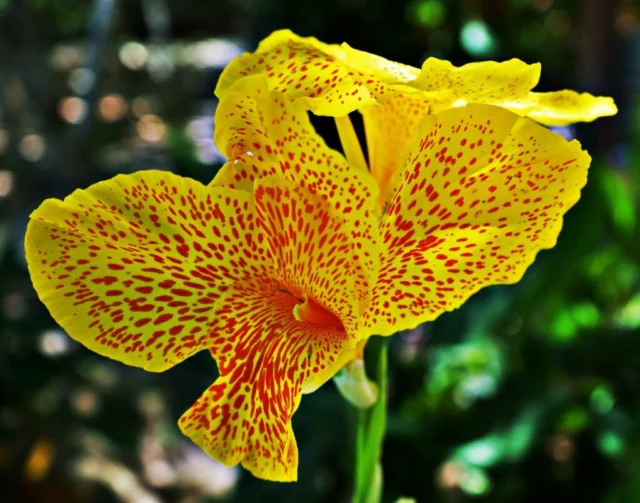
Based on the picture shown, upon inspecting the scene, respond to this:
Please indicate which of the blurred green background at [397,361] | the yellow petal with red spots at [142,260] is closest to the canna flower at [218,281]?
the yellow petal with red spots at [142,260]

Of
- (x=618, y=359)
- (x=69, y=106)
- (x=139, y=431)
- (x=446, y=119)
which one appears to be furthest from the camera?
(x=69, y=106)

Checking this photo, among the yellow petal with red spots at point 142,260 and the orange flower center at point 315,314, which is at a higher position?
the yellow petal with red spots at point 142,260

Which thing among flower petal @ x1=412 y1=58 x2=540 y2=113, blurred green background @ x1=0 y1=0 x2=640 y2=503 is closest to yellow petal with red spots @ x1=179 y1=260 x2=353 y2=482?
flower petal @ x1=412 y1=58 x2=540 y2=113

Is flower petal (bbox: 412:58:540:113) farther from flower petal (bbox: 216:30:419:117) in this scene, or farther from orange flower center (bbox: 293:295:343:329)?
orange flower center (bbox: 293:295:343:329)

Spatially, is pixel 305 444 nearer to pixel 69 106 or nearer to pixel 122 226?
pixel 122 226

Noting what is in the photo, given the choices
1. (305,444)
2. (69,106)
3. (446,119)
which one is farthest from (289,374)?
(69,106)

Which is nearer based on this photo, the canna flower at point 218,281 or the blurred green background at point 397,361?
the canna flower at point 218,281

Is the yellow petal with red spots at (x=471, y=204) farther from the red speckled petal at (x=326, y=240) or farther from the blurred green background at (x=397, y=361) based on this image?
the blurred green background at (x=397, y=361)
